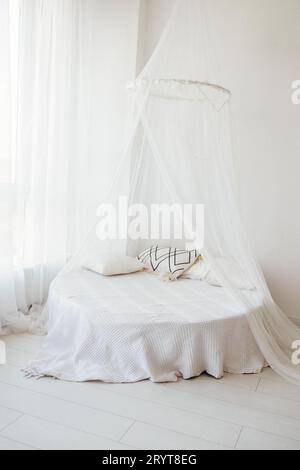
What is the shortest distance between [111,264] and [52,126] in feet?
4.15

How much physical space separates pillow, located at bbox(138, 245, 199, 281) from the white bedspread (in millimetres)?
649

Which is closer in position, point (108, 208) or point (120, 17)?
point (108, 208)

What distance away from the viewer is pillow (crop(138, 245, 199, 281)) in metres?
3.89

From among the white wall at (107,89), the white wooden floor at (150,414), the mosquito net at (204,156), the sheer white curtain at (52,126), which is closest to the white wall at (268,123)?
the mosquito net at (204,156)

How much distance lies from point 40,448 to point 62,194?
229 centimetres

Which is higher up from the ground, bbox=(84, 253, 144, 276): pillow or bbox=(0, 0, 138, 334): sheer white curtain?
bbox=(0, 0, 138, 334): sheer white curtain

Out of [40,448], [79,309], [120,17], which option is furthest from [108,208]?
[40,448]

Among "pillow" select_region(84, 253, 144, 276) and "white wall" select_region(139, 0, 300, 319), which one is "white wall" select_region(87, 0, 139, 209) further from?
"white wall" select_region(139, 0, 300, 319)

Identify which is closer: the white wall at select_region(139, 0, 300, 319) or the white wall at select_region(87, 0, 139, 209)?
the white wall at select_region(139, 0, 300, 319)

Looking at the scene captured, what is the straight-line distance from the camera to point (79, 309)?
9.84 ft

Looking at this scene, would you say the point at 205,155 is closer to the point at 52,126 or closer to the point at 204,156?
the point at 204,156

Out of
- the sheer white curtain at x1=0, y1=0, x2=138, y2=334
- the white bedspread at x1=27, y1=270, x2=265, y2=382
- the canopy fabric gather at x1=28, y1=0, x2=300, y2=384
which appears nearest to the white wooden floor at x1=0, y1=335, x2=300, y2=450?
the white bedspread at x1=27, y1=270, x2=265, y2=382

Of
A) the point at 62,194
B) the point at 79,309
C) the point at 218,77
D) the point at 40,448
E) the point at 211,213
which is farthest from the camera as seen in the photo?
the point at 62,194
